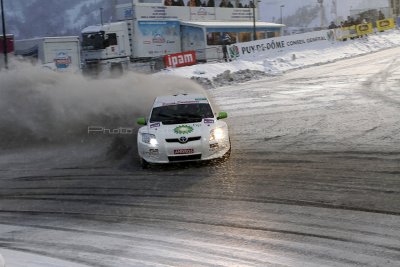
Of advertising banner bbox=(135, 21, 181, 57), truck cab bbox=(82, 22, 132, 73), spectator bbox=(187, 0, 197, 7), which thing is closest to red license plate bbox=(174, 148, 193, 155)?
truck cab bbox=(82, 22, 132, 73)

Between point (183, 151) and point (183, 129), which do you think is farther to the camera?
point (183, 129)

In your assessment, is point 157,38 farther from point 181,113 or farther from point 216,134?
point 216,134

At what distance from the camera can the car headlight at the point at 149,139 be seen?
1027 cm

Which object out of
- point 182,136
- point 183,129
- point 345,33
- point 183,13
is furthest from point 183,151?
point 345,33

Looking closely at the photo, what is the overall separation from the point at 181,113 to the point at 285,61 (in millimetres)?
24083

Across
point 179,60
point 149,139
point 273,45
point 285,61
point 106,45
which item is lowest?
point 149,139

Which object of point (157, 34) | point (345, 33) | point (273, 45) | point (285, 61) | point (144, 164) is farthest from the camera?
point (345, 33)

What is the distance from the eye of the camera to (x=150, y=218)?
723 centimetres

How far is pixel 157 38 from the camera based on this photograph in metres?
38.8

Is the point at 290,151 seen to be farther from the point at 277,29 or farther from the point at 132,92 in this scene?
the point at 277,29

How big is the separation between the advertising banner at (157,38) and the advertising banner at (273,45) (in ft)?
21.7

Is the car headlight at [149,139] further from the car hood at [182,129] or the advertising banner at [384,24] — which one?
the advertising banner at [384,24]

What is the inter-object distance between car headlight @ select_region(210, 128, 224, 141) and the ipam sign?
75.0 ft

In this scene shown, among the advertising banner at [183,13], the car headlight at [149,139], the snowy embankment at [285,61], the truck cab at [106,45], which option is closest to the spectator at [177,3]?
the advertising banner at [183,13]
